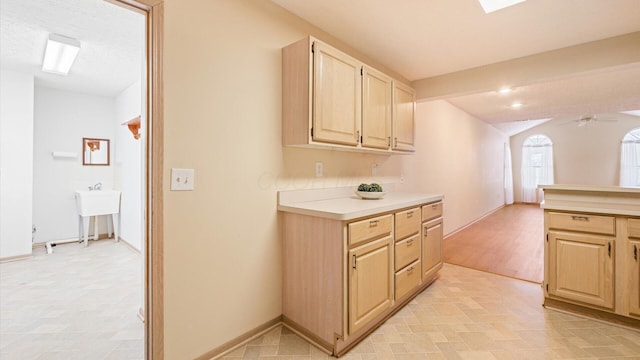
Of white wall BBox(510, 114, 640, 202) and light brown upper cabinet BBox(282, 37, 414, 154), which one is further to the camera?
white wall BBox(510, 114, 640, 202)

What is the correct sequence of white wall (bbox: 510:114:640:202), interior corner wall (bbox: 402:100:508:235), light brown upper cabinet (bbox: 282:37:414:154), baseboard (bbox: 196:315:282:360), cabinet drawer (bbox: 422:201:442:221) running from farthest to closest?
white wall (bbox: 510:114:640:202) → interior corner wall (bbox: 402:100:508:235) → cabinet drawer (bbox: 422:201:442:221) → light brown upper cabinet (bbox: 282:37:414:154) → baseboard (bbox: 196:315:282:360)

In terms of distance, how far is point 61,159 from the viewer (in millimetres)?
4375

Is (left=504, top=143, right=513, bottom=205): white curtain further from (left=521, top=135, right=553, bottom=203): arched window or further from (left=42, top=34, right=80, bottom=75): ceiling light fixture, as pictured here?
(left=42, top=34, right=80, bottom=75): ceiling light fixture

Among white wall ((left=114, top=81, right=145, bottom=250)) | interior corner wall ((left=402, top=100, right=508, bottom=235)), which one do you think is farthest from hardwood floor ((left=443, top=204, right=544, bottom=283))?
white wall ((left=114, top=81, right=145, bottom=250))

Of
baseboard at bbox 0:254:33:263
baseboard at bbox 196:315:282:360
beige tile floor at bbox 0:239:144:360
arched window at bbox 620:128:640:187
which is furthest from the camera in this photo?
arched window at bbox 620:128:640:187

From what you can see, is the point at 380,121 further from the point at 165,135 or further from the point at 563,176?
the point at 563,176

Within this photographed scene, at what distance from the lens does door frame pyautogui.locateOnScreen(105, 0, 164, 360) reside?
56.2 inches

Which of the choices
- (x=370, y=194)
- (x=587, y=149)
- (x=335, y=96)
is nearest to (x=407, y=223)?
(x=370, y=194)

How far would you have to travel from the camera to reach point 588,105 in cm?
Result: 519

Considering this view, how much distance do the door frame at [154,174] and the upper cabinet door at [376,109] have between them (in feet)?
4.90

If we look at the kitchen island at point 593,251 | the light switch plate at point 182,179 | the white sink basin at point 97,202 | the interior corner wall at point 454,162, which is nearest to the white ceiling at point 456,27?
the interior corner wall at point 454,162

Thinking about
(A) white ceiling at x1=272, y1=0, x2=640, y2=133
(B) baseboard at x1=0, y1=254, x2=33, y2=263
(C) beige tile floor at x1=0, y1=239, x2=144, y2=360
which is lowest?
(C) beige tile floor at x1=0, y1=239, x2=144, y2=360

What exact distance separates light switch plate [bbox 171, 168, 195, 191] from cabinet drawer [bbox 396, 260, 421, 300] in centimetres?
163

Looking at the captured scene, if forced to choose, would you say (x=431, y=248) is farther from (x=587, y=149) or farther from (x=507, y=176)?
(x=587, y=149)
